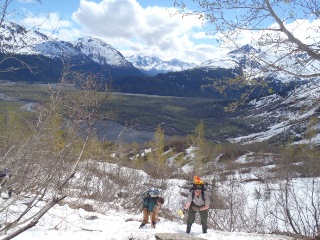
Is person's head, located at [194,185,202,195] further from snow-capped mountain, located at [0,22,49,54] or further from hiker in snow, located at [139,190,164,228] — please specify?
snow-capped mountain, located at [0,22,49,54]

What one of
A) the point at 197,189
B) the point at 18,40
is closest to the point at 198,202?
the point at 197,189

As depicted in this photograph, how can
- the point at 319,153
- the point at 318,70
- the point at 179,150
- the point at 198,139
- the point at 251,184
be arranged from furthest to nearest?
the point at 179,150 → the point at 198,139 → the point at 251,184 → the point at 319,153 → the point at 318,70

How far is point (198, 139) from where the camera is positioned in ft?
155

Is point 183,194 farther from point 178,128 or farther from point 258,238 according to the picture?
point 178,128

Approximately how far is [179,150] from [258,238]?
6247 centimetres

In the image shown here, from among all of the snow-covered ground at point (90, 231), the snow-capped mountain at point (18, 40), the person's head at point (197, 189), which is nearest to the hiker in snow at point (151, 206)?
the snow-covered ground at point (90, 231)

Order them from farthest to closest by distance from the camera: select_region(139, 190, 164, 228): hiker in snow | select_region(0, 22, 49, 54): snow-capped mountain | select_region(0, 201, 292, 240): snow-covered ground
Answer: select_region(139, 190, 164, 228): hiker in snow, select_region(0, 201, 292, 240): snow-covered ground, select_region(0, 22, 49, 54): snow-capped mountain

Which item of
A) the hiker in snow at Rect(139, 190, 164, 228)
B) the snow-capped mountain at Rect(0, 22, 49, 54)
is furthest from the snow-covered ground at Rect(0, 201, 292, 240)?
the snow-capped mountain at Rect(0, 22, 49, 54)

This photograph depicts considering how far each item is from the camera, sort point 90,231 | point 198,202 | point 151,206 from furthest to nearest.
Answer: point 151,206 → point 198,202 → point 90,231

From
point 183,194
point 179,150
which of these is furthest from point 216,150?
point 183,194

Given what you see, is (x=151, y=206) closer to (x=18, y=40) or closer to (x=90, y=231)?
(x=90, y=231)

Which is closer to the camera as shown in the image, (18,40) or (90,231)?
(18,40)

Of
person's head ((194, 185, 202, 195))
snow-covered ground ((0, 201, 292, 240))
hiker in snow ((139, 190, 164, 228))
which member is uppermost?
person's head ((194, 185, 202, 195))

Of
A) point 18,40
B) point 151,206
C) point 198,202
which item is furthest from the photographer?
point 151,206
